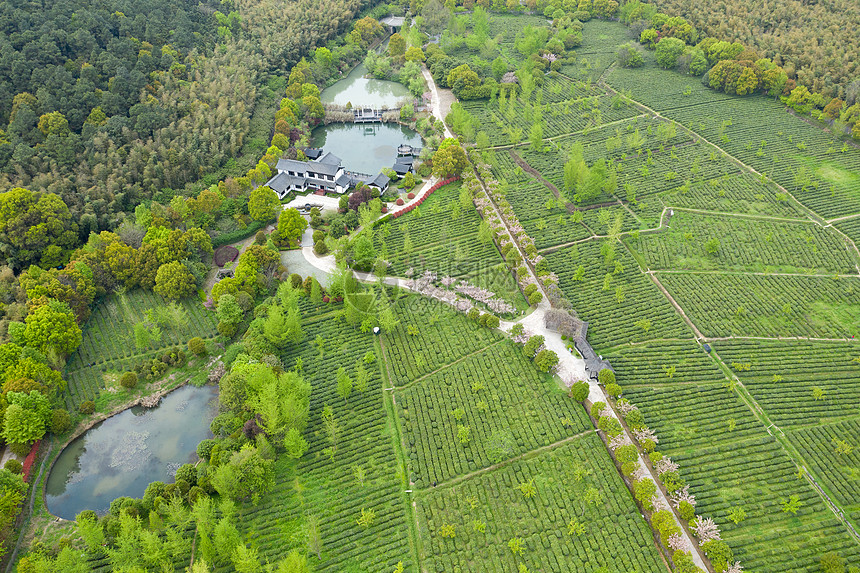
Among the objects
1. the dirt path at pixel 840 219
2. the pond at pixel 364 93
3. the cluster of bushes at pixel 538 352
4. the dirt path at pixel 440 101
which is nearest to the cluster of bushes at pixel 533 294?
the cluster of bushes at pixel 538 352

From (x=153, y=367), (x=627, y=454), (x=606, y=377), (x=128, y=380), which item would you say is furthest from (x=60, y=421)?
(x=606, y=377)

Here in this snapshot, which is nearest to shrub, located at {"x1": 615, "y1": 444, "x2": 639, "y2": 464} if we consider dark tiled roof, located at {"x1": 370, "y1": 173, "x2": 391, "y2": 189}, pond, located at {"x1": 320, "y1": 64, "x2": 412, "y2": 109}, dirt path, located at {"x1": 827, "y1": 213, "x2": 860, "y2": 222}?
dark tiled roof, located at {"x1": 370, "y1": 173, "x2": 391, "y2": 189}

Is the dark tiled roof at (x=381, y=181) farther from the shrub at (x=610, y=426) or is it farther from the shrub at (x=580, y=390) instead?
the shrub at (x=610, y=426)

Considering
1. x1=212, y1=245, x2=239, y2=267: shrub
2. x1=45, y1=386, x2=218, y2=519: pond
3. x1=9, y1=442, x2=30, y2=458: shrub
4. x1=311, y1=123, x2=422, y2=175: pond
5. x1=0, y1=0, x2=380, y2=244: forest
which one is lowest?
x1=45, y1=386, x2=218, y2=519: pond

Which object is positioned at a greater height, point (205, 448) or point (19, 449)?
point (19, 449)

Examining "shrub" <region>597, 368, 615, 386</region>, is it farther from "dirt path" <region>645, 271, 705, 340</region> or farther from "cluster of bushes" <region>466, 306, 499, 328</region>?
"dirt path" <region>645, 271, 705, 340</region>

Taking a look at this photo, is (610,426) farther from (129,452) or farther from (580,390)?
(129,452)
